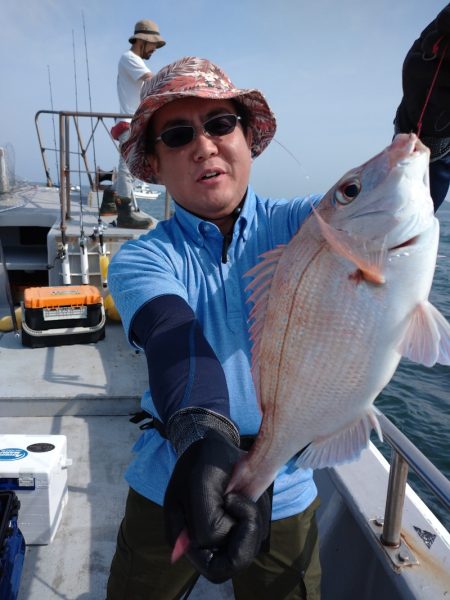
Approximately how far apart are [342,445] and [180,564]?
3.24 feet

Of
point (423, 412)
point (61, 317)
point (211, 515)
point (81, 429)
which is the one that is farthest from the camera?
point (423, 412)

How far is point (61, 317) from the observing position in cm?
520

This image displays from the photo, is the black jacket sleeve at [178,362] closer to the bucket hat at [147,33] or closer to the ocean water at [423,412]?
the ocean water at [423,412]

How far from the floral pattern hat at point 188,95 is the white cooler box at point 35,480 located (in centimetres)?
186

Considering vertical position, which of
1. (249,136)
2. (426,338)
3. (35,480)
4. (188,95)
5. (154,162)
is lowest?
(35,480)

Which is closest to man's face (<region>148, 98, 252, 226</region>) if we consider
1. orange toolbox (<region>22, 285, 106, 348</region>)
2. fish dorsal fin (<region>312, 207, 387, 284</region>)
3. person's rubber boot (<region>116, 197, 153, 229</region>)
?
fish dorsal fin (<region>312, 207, 387, 284</region>)

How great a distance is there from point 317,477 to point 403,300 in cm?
213

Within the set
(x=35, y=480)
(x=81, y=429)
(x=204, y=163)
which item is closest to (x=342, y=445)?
(x=204, y=163)

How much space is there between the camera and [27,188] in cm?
1302

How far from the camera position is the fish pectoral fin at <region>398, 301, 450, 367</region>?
1168 mm

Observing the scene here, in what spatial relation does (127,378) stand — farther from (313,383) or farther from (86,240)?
(313,383)

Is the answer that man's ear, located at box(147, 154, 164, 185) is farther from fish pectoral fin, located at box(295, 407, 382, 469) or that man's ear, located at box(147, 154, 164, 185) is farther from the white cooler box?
the white cooler box

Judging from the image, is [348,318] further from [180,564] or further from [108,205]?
[108,205]

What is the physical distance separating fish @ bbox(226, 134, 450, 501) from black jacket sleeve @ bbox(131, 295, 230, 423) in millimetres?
135
